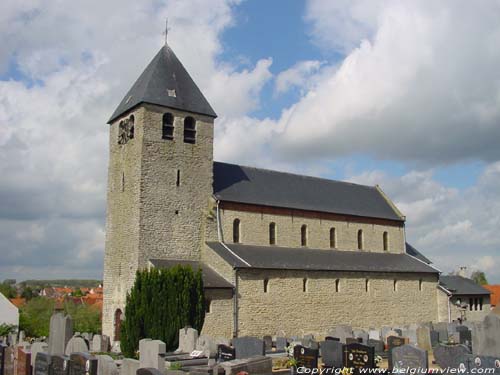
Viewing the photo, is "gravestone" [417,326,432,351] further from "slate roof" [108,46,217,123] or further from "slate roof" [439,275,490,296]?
"slate roof" [439,275,490,296]

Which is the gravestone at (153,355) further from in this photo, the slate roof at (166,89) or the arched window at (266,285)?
the slate roof at (166,89)

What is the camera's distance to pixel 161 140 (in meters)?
27.3

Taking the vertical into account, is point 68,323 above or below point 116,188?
below

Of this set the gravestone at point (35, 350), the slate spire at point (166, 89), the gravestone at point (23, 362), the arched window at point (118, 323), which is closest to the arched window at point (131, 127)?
the slate spire at point (166, 89)

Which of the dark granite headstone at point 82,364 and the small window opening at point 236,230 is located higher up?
the small window opening at point 236,230

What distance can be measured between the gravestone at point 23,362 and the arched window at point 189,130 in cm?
1451

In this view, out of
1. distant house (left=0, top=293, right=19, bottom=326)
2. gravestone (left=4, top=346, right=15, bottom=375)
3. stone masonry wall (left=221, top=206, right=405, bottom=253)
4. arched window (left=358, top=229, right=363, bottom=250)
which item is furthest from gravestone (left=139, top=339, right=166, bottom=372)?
distant house (left=0, top=293, right=19, bottom=326)

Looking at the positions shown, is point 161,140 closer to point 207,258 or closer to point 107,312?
point 207,258

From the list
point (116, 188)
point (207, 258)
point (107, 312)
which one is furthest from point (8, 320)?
point (207, 258)

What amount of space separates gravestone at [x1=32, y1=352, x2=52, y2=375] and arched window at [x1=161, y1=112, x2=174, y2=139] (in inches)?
570

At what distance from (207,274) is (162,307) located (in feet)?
12.4

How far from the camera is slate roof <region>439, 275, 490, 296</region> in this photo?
39.1 metres

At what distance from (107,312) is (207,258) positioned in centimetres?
583

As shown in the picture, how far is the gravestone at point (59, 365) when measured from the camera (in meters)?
13.6
